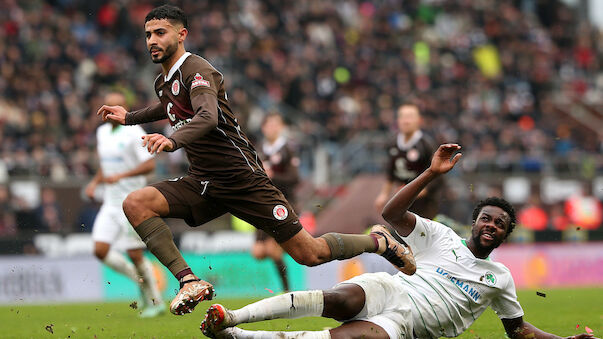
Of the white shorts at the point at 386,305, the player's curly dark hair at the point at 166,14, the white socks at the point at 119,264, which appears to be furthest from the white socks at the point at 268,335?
the white socks at the point at 119,264

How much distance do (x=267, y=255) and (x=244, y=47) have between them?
11835mm

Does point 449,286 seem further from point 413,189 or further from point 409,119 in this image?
point 409,119

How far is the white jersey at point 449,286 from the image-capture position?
241 inches

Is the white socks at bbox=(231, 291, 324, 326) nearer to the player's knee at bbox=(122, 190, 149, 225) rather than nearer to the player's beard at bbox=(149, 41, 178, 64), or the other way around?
the player's knee at bbox=(122, 190, 149, 225)

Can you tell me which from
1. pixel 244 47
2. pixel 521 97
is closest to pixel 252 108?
pixel 244 47

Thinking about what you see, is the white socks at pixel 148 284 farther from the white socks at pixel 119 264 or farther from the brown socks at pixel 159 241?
the brown socks at pixel 159 241

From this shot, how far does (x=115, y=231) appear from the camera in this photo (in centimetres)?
1021

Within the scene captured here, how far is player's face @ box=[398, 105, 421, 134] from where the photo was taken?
36.6 ft

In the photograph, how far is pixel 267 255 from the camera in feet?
38.9

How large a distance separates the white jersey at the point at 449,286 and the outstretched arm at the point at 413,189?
4.8 inches

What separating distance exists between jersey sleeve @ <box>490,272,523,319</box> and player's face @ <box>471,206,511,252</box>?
271 millimetres

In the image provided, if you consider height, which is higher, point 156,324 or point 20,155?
point 20,155

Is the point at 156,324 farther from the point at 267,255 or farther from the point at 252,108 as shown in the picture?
the point at 252,108

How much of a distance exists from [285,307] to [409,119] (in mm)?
5836
